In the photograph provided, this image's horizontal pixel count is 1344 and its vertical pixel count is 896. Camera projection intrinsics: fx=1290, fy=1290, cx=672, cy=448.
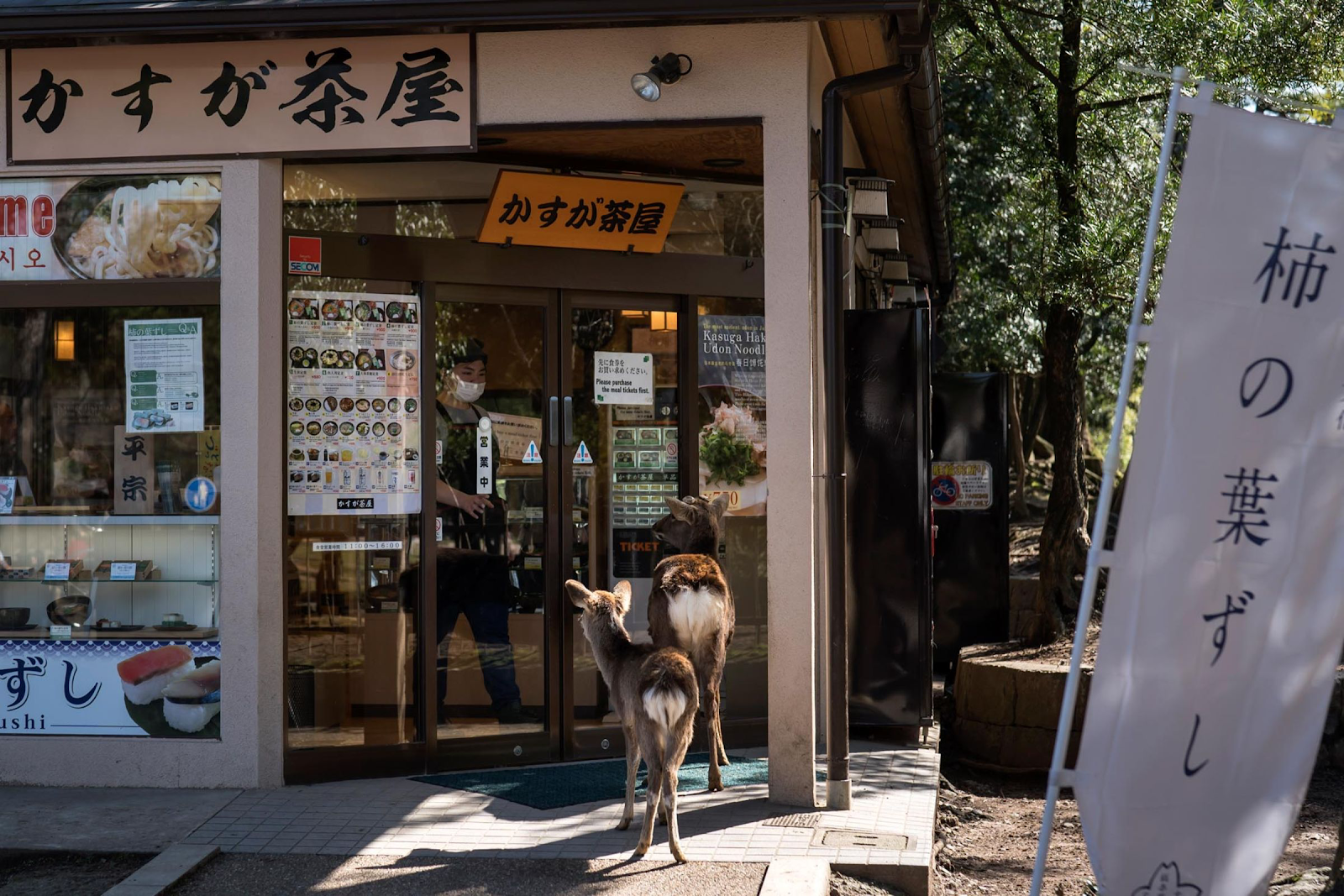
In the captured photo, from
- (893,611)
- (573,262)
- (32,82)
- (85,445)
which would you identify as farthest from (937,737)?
(32,82)

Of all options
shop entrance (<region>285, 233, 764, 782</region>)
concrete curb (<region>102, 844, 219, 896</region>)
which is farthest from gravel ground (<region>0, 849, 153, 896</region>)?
shop entrance (<region>285, 233, 764, 782</region>)

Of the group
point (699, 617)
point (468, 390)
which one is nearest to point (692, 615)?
point (699, 617)

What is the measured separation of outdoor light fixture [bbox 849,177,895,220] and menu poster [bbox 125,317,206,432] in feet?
13.5

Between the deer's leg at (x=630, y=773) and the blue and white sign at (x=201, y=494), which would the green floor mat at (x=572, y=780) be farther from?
the blue and white sign at (x=201, y=494)

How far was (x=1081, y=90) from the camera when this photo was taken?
11008 mm

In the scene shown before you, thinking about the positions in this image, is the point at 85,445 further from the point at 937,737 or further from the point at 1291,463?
the point at 1291,463

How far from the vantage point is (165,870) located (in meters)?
5.44

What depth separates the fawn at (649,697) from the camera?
17.9 ft

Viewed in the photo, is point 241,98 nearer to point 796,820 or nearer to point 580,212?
point 580,212

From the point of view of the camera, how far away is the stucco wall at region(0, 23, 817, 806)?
6434 millimetres

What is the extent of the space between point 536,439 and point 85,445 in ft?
8.13

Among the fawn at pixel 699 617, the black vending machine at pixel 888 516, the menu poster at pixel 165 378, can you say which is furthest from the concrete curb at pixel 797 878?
the menu poster at pixel 165 378

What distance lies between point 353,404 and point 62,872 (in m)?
2.76

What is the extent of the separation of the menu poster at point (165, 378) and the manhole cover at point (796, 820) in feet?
11.9
